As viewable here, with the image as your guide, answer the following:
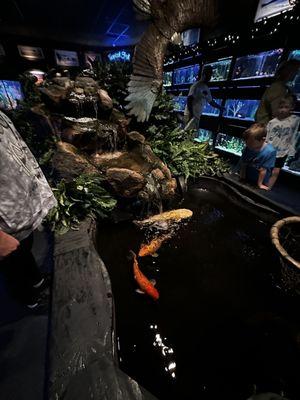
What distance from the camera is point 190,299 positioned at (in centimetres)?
282

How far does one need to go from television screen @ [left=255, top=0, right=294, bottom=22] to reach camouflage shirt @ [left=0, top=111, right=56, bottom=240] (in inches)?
283

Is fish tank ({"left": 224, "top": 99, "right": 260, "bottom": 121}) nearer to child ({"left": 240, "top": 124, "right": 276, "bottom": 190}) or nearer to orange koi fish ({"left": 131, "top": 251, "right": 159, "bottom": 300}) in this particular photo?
child ({"left": 240, "top": 124, "right": 276, "bottom": 190})

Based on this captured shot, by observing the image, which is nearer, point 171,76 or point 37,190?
point 37,190

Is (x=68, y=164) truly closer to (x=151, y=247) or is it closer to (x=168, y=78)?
(x=151, y=247)

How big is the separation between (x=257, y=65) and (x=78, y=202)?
7296 mm

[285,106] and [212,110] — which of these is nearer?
[285,106]

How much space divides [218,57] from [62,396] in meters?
10.1

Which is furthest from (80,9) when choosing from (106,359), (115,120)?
(106,359)

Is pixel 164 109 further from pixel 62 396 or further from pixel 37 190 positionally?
pixel 62 396

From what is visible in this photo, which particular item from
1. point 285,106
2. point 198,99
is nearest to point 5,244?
point 285,106

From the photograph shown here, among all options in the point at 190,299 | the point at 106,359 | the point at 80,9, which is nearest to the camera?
the point at 106,359

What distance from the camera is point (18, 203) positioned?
1.61m

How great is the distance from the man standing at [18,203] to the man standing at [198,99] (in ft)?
20.7

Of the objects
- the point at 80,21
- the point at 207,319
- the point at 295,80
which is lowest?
the point at 207,319
